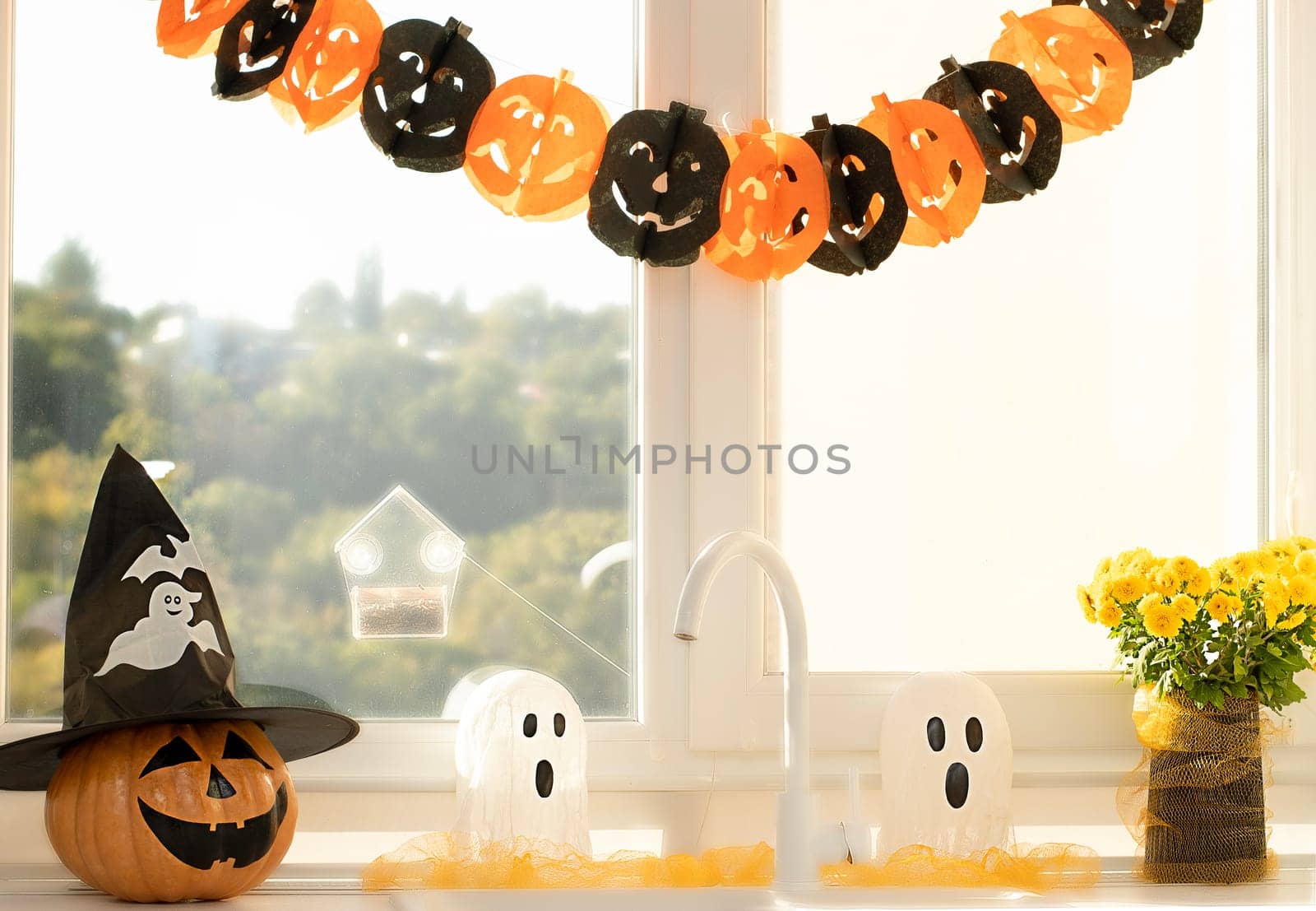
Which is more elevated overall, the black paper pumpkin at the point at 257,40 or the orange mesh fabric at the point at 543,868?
the black paper pumpkin at the point at 257,40

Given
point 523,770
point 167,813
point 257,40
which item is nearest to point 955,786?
point 523,770

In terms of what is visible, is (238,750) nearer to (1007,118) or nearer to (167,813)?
(167,813)

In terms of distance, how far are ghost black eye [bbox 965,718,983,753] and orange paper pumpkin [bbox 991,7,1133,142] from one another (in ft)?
1.95

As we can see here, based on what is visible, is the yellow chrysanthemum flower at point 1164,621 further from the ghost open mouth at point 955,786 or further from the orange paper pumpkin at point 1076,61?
the orange paper pumpkin at point 1076,61

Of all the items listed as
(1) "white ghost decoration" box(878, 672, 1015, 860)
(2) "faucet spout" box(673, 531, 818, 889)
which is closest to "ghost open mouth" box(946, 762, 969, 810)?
(1) "white ghost decoration" box(878, 672, 1015, 860)

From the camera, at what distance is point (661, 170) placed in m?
1.16

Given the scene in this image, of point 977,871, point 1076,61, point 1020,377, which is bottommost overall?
point 977,871

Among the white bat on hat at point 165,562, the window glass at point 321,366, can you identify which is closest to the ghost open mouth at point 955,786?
the window glass at point 321,366

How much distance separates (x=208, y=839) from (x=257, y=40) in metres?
0.74

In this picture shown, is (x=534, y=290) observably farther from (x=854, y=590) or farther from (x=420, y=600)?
(x=854, y=590)

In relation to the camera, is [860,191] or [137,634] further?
[860,191]

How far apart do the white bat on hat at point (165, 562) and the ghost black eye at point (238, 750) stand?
153 mm

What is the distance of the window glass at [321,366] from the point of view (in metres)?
1.28

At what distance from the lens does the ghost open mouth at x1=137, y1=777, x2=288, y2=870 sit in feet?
3.31
